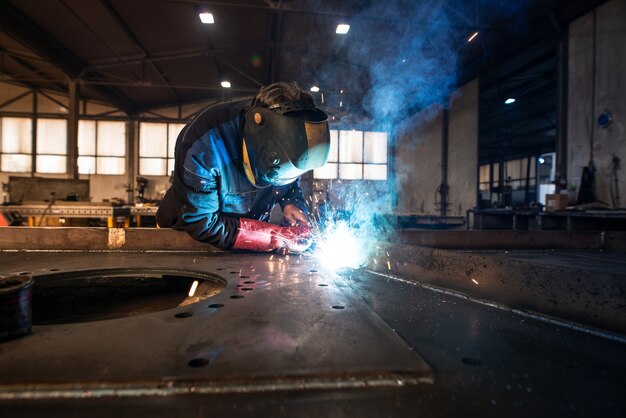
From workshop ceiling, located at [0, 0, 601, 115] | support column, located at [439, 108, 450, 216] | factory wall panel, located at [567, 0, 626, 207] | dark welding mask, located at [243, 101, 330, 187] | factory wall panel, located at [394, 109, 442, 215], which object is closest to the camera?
dark welding mask, located at [243, 101, 330, 187]

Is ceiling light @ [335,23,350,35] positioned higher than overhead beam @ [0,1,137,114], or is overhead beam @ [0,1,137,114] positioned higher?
overhead beam @ [0,1,137,114]

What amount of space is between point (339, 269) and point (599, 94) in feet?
15.7

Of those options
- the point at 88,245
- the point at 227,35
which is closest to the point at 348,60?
the point at 227,35

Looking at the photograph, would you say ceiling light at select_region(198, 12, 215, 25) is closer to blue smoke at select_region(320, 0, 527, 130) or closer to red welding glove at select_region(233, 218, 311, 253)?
blue smoke at select_region(320, 0, 527, 130)

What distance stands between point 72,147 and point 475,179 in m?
8.69

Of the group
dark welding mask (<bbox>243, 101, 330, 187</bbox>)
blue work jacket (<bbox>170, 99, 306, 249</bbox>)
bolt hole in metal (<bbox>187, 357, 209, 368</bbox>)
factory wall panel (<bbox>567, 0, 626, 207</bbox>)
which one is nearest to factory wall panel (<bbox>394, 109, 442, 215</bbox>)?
factory wall panel (<bbox>567, 0, 626, 207</bbox>)

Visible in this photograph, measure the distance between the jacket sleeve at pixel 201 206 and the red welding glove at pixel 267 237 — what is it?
0.08m

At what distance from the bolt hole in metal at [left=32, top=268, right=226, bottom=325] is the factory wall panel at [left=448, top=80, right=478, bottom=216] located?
6.56 m

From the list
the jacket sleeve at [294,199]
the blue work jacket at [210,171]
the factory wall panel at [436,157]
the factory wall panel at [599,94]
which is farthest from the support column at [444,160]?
the blue work jacket at [210,171]

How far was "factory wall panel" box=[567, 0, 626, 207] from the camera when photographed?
4043 millimetres

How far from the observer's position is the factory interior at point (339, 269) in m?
0.53

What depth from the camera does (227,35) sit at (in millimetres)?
6652

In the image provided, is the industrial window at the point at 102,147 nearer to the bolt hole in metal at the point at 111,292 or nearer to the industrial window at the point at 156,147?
the industrial window at the point at 156,147

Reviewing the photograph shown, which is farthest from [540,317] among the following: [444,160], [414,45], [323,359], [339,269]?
[444,160]
